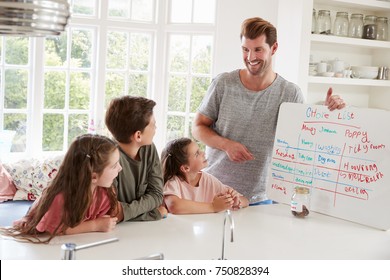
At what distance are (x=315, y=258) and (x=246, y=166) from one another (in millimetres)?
908

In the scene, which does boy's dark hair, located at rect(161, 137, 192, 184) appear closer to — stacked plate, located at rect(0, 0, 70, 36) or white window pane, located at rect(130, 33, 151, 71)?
stacked plate, located at rect(0, 0, 70, 36)

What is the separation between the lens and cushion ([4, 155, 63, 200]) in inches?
186

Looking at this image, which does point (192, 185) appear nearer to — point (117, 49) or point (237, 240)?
point (237, 240)

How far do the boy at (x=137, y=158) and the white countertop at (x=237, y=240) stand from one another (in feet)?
0.27

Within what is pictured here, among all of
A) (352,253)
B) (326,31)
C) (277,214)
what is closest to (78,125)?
(326,31)

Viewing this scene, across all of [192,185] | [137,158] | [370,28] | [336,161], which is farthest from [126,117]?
[370,28]

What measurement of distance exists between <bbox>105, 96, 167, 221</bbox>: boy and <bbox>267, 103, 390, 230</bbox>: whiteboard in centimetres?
64

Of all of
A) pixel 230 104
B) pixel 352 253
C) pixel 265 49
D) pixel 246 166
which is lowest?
pixel 352 253

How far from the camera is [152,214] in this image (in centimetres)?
236

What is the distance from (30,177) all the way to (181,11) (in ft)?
6.39

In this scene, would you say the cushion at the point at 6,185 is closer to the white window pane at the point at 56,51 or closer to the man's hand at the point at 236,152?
the white window pane at the point at 56,51

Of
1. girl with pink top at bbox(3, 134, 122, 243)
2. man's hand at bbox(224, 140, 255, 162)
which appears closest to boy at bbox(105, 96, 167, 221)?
girl with pink top at bbox(3, 134, 122, 243)
